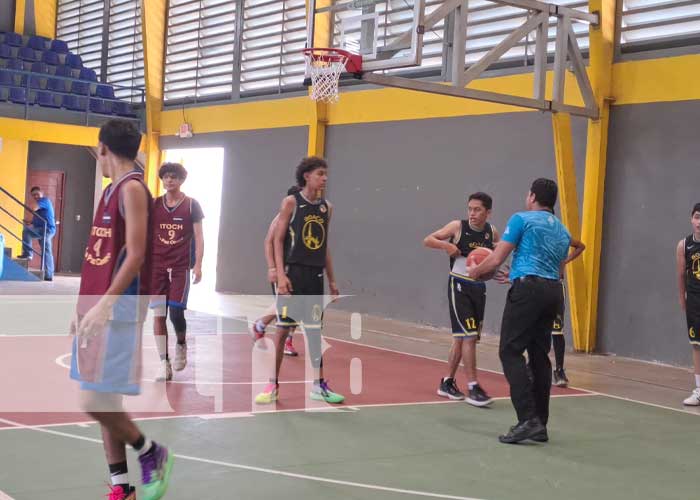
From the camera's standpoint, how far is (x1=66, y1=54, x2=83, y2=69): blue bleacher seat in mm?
23297

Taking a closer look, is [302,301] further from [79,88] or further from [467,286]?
[79,88]

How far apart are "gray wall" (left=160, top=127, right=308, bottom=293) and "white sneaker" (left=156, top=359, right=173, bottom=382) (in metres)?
9.10

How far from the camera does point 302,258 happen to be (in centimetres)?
730

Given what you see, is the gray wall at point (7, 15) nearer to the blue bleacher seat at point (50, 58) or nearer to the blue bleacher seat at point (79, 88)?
the blue bleacher seat at point (50, 58)

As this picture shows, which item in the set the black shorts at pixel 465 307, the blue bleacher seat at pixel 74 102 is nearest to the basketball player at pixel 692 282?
the black shorts at pixel 465 307

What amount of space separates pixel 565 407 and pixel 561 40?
198 inches

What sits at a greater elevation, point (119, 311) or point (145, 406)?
point (119, 311)

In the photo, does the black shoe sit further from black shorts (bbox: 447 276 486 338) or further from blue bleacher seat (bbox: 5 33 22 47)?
blue bleacher seat (bbox: 5 33 22 47)

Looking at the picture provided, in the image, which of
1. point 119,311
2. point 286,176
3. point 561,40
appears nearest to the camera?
point 119,311

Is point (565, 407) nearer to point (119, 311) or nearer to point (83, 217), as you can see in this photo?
point (119, 311)

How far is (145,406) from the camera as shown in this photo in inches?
271

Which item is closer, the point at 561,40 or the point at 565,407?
the point at 565,407

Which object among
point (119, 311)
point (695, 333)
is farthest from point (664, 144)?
point (119, 311)

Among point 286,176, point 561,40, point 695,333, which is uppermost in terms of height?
point 561,40
